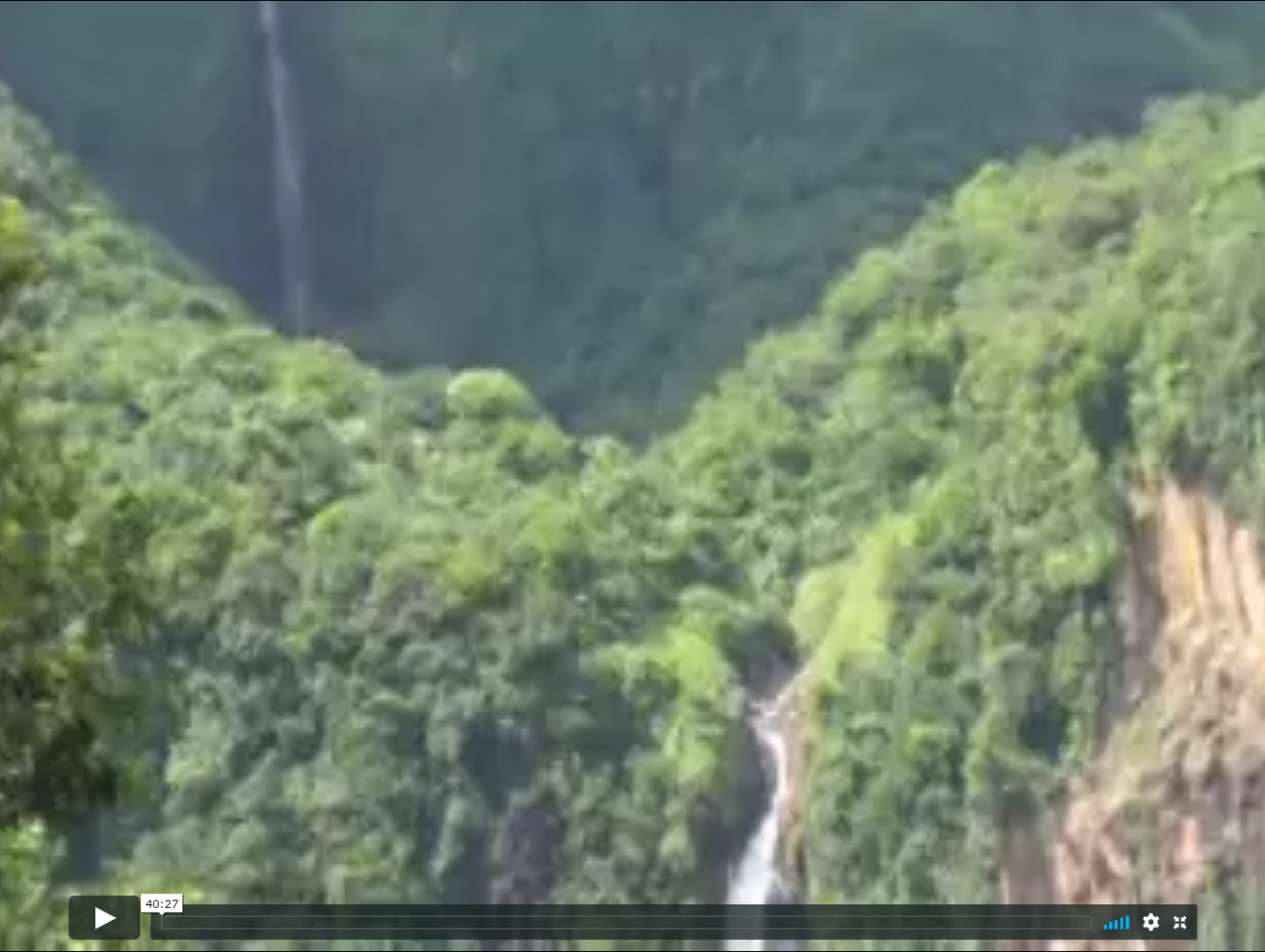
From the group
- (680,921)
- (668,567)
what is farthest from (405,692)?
(668,567)

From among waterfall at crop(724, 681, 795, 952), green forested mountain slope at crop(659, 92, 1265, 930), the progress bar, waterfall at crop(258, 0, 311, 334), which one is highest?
waterfall at crop(258, 0, 311, 334)

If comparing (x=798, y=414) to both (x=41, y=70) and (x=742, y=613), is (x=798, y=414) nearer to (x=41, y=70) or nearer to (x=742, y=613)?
(x=742, y=613)

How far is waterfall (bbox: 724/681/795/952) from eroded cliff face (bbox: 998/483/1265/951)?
3180mm

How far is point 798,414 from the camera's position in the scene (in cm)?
3834

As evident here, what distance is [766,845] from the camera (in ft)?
98.0

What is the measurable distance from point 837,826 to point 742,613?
4.86 metres

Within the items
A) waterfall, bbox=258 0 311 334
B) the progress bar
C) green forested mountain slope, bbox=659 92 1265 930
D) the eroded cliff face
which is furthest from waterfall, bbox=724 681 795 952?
waterfall, bbox=258 0 311 334

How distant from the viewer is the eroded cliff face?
26.0 meters

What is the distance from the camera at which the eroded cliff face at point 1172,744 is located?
85.3 ft

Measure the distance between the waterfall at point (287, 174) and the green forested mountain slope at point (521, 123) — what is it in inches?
10.7

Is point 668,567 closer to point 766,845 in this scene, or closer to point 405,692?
point 766,845

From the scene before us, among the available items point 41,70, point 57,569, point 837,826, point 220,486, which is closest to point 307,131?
point 41,70

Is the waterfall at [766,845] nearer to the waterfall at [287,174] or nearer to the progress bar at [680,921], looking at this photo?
the progress bar at [680,921]

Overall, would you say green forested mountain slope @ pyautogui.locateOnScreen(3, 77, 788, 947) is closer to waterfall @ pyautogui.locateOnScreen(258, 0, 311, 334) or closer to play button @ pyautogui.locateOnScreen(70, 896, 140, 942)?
play button @ pyautogui.locateOnScreen(70, 896, 140, 942)
